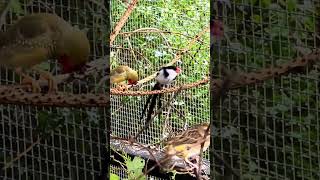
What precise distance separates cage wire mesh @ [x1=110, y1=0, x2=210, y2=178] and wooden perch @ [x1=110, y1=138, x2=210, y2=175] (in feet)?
0.22

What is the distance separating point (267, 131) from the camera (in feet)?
5.98

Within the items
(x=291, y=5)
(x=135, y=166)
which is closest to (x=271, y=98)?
(x=291, y=5)

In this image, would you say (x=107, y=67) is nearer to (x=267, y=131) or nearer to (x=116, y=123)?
(x=267, y=131)

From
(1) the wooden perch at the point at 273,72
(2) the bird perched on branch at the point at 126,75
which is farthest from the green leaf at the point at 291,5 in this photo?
(2) the bird perched on branch at the point at 126,75

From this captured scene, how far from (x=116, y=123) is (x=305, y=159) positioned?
1.23 metres

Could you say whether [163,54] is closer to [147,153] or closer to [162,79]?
[162,79]

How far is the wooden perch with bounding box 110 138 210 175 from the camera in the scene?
8.68 feet

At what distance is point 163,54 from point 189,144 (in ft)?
1.49

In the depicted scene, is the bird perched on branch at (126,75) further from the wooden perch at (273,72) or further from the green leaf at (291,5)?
the green leaf at (291,5)

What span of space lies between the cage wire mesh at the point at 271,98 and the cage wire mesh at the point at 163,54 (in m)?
0.89

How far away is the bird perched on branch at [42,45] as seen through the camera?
1854mm

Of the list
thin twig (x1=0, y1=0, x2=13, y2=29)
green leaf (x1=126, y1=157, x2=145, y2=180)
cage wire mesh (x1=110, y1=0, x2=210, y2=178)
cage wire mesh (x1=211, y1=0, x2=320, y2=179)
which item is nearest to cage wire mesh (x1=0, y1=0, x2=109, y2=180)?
thin twig (x1=0, y1=0, x2=13, y2=29)

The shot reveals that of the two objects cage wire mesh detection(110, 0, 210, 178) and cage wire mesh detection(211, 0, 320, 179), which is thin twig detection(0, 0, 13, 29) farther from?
cage wire mesh detection(110, 0, 210, 178)

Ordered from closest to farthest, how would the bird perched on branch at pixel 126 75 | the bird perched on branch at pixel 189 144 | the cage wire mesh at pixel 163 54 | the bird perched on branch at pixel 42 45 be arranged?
the bird perched on branch at pixel 42 45
the bird perched on branch at pixel 189 144
the cage wire mesh at pixel 163 54
the bird perched on branch at pixel 126 75
